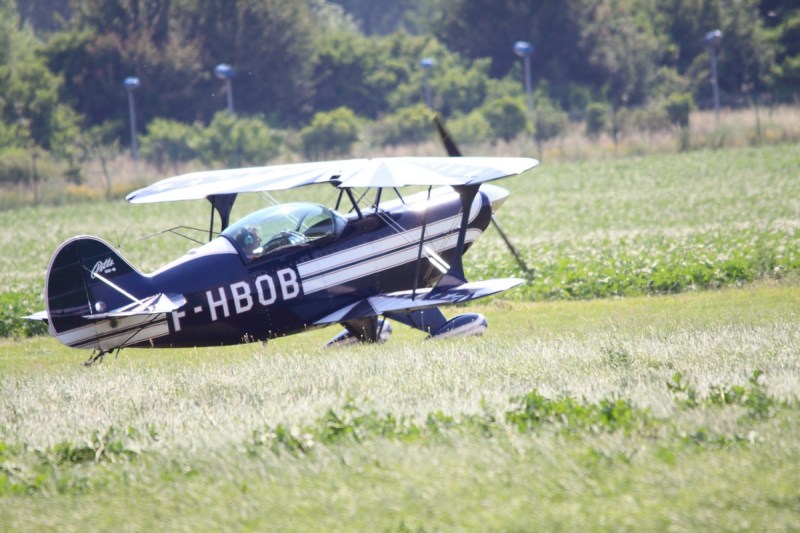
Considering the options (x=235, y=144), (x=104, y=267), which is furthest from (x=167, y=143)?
(x=104, y=267)

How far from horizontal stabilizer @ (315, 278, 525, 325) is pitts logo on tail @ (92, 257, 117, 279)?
7.95 feet

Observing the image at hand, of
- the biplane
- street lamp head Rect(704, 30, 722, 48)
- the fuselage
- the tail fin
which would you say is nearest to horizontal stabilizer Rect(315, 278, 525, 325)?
the biplane

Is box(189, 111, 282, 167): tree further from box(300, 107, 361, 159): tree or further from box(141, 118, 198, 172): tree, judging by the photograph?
box(300, 107, 361, 159): tree

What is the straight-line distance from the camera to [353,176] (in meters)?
11.4

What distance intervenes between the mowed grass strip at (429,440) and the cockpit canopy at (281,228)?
1.50 m

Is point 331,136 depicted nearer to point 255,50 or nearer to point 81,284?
point 255,50

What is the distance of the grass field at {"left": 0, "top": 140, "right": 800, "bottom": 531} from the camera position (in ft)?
19.3

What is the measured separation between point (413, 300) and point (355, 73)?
56.7 m

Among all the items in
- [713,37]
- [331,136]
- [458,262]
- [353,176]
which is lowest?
[458,262]

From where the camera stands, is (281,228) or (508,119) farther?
(508,119)

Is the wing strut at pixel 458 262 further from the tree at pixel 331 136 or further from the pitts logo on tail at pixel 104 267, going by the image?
the tree at pixel 331 136

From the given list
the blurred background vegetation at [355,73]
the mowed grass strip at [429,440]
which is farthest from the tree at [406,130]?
the mowed grass strip at [429,440]

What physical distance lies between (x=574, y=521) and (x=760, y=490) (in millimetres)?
1108

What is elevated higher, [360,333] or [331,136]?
[331,136]
